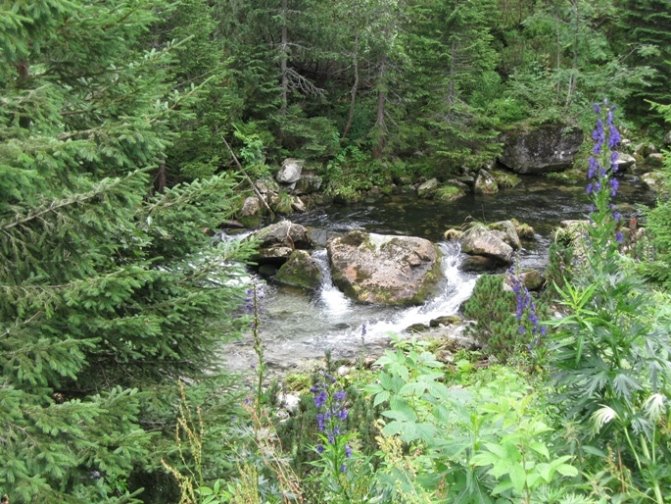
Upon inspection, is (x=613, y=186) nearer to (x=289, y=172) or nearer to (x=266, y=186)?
(x=266, y=186)

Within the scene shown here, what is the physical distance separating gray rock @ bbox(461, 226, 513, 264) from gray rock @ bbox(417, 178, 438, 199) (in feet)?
17.1

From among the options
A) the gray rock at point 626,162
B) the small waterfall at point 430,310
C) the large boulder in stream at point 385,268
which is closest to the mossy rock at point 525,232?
the small waterfall at point 430,310

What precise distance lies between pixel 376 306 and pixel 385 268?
902 mm

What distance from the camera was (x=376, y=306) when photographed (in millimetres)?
11594

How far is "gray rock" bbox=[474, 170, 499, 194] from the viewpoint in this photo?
19.2 metres

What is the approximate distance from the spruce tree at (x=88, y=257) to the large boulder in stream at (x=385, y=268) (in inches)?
294

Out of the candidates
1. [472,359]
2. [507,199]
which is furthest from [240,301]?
[507,199]

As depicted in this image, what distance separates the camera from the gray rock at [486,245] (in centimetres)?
1289

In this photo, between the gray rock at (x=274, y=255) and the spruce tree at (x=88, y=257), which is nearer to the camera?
the spruce tree at (x=88, y=257)

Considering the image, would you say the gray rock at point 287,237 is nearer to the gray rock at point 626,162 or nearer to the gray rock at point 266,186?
the gray rock at point 266,186

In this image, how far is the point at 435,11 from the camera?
61.5 ft

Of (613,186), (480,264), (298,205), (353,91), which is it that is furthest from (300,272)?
(613,186)

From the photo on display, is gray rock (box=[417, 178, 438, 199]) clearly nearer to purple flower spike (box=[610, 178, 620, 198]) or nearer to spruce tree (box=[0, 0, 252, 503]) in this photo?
spruce tree (box=[0, 0, 252, 503])

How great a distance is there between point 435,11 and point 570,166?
7.06m
